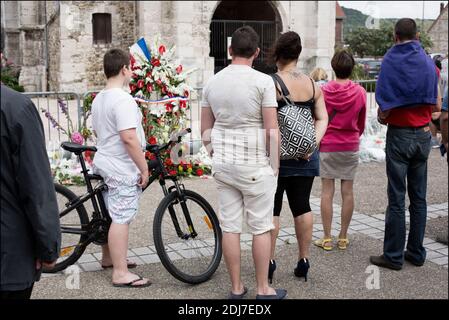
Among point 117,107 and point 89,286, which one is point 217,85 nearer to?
point 117,107

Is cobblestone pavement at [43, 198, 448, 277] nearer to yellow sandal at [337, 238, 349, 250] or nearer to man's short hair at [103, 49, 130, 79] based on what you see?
yellow sandal at [337, 238, 349, 250]

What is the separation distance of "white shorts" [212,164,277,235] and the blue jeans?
55.5 inches

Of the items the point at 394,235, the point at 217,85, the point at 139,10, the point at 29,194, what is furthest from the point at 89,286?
the point at 139,10

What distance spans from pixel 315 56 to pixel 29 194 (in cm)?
2396

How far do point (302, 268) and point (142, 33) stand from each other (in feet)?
66.1

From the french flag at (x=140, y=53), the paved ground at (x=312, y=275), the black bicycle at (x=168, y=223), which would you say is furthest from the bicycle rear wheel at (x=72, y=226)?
the french flag at (x=140, y=53)

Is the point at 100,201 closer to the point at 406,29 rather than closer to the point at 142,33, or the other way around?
the point at 406,29

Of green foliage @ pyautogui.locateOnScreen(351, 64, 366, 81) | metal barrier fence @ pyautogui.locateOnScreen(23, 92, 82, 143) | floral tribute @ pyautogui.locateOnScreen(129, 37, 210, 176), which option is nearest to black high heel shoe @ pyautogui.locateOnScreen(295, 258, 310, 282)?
floral tribute @ pyautogui.locateOnScreen(129, 37, 210, 176)

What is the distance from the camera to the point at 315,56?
84.1 ft

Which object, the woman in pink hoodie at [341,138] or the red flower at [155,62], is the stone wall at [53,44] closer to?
the red flower at [155,62]

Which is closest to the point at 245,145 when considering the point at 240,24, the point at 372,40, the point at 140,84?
the point at 140,84

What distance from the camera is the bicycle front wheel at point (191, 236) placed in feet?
15.7

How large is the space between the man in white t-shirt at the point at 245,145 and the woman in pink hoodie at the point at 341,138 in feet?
5.04

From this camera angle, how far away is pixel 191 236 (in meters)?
5.02
